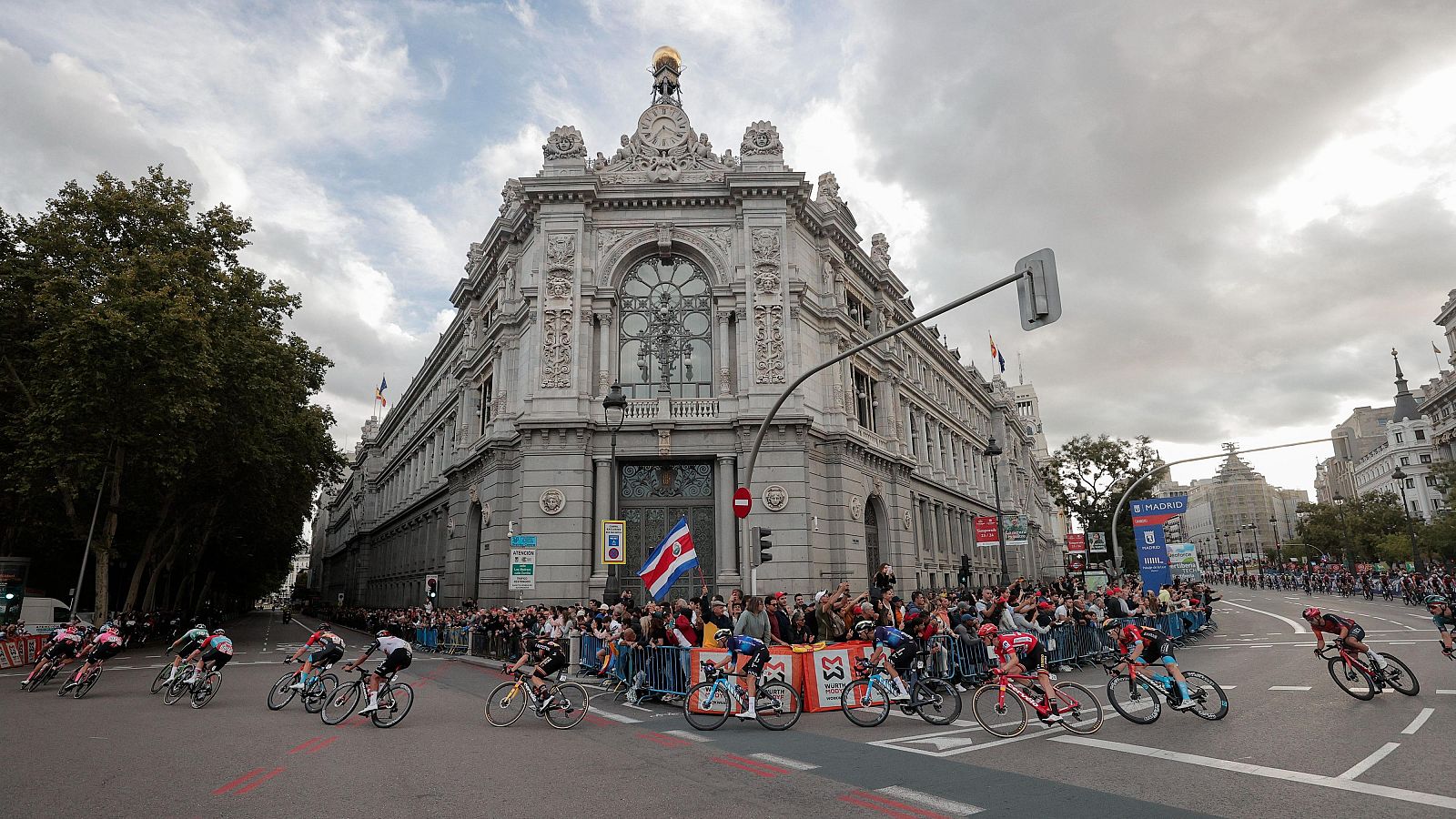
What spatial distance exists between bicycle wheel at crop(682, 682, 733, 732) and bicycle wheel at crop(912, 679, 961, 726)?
286 cm

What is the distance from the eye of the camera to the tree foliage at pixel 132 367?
2444 cm

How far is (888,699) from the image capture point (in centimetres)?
1135

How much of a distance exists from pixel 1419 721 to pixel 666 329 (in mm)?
23554

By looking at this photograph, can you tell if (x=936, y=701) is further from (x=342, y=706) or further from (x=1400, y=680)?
(x=342, y=706)

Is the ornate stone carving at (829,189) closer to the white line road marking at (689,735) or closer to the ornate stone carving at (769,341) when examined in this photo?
the ornate stone carving at (769,341)

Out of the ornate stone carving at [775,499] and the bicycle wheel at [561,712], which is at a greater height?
the ornate stone carving at [775,499]

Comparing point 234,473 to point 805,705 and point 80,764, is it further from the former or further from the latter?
point 805,705

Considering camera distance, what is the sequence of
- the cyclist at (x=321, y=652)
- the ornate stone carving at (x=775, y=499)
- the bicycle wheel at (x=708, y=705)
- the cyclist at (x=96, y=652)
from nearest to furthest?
the bicycle wheel at (x=708, y=705), the cyclist at (x=321, y=652), the cyclist at (x=96, y=652), the ornate stone carving at (x=775, y=499)

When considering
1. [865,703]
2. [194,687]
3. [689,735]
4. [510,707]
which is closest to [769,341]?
[865,703]

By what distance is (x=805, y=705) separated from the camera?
12641 mm

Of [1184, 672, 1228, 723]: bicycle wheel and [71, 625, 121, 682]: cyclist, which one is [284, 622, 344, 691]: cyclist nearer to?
[71, 625, 121, 682]: cyclist

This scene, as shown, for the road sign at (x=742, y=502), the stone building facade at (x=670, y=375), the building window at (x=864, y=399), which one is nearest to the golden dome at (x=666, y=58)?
the stone building facade at (x=670, y=375)

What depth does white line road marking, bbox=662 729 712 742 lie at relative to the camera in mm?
10461

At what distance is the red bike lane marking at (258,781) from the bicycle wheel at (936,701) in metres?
8.39
